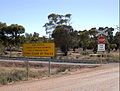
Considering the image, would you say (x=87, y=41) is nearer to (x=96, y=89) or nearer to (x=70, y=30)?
(x=70, y=30)

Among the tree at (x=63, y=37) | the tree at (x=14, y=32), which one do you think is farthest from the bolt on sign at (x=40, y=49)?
the tree at (x=14, y=32)

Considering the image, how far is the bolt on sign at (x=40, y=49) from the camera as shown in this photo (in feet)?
64.3

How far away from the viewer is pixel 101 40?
93.8 feet

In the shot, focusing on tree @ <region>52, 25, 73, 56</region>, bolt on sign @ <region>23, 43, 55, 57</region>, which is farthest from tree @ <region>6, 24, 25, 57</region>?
bolt on sign @ <region>23, 43, 55, 57</region>

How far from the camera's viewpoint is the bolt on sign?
1961 centimetres

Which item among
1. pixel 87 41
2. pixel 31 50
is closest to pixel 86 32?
pixel 87 41

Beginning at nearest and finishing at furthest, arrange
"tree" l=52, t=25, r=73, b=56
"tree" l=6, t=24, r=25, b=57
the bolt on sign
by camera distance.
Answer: the bolt on sign
"tree" l=52, t=25, r=73, b=56
"tree" l=6, t=24, r=25, b=57

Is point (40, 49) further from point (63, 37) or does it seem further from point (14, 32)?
point (14, 32)

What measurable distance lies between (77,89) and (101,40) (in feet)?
54.8

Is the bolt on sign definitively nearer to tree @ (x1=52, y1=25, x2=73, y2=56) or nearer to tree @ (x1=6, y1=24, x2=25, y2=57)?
tree @ (x1=52, y1=25, x2=73, y2=56)

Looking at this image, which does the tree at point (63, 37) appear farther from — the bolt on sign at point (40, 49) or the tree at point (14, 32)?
the bolt on sign at point (40, 49)

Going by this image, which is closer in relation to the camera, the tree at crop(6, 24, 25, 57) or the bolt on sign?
the bolt on sign

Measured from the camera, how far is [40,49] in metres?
19.9

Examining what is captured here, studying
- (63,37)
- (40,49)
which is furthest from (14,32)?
(40,49)
